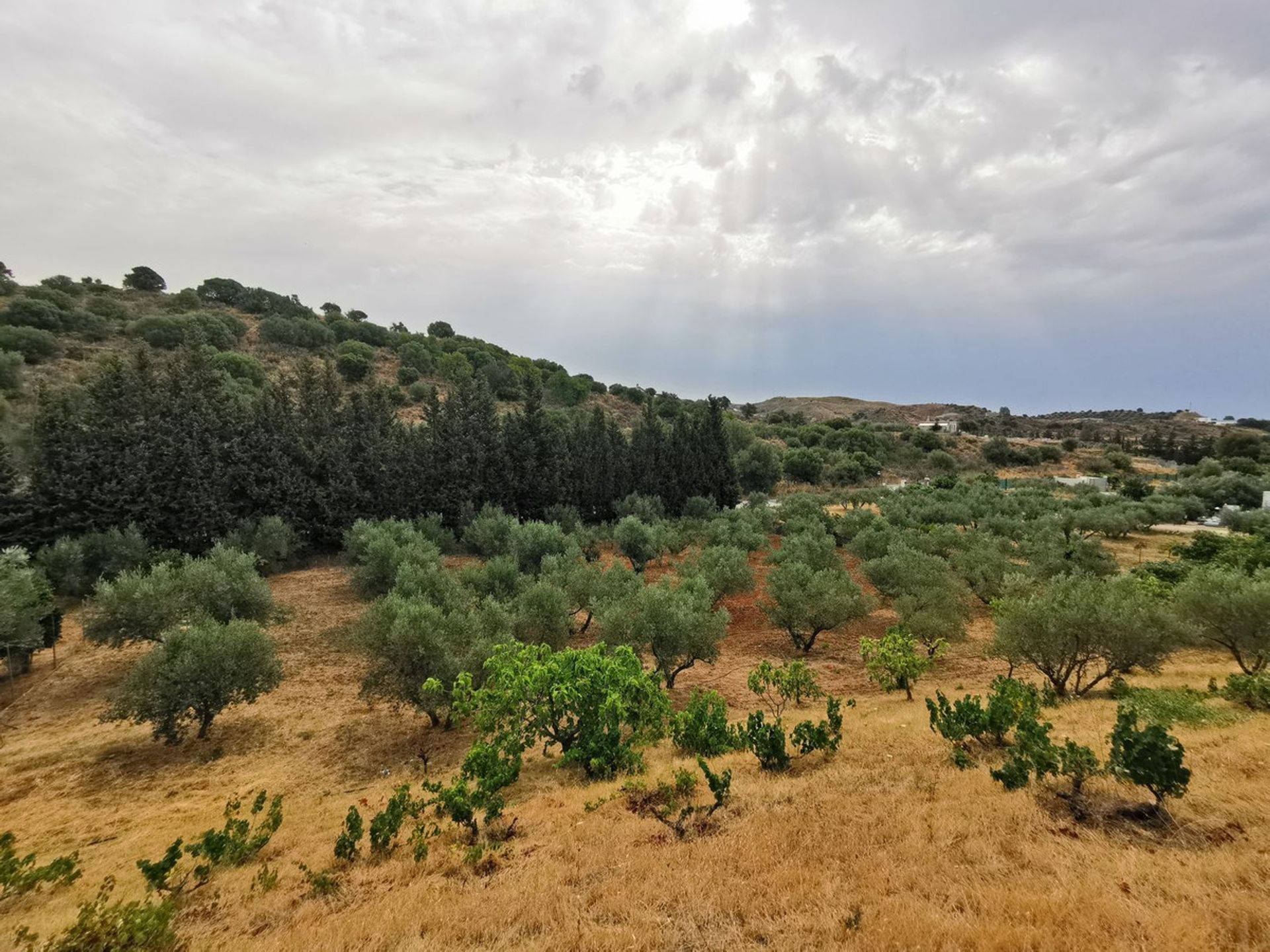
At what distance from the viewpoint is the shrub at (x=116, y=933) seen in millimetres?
5863

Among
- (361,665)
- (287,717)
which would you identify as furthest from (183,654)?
(361,665)

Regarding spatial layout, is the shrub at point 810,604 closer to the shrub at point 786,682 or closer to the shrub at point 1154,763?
the shrub at point 786,682

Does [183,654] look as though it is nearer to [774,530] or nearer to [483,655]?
[483,655]

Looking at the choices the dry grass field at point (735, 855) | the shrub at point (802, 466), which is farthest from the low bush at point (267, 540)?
the shrub at point (802, 466)

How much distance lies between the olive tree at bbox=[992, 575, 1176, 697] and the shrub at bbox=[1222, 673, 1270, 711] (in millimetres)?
1582

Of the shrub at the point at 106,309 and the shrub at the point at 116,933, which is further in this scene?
the shrub at the point at 106,309

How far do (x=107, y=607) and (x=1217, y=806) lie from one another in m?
25.6

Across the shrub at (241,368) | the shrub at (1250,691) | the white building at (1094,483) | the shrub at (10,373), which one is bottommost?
the shrub at (1250,691)

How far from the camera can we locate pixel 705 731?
12062 mm

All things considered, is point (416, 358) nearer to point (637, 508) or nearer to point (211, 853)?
point (637, 508)

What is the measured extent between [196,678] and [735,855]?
13.5 m

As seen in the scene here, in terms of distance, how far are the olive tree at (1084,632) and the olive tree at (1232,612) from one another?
0.60m

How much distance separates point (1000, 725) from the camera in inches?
408

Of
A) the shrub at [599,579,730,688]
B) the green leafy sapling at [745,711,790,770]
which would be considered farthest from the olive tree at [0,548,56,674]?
the green leafy sapling at [745,711,790,770]
